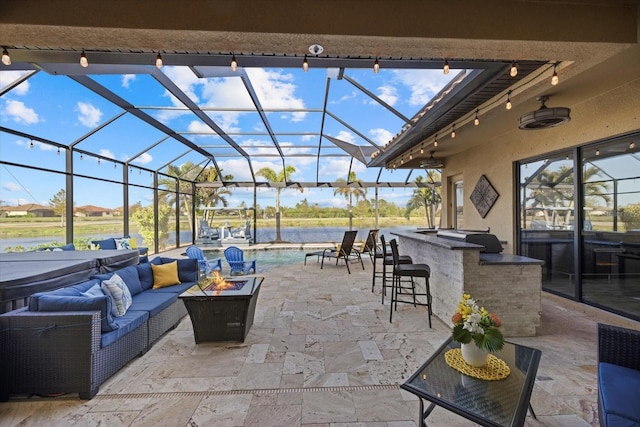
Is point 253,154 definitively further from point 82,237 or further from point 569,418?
point 569,418

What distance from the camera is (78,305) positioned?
7.84 feet

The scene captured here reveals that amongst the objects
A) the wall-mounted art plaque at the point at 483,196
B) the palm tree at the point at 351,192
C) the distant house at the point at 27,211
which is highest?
the palm tree at the point at 351,192

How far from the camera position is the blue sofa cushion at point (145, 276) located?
13.0 ft

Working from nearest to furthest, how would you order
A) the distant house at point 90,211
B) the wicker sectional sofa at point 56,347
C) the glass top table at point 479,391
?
1. the glass top table at point 479,391
2. the wicker sectional sofa at point 56,347
3. the distant house at point 90,211

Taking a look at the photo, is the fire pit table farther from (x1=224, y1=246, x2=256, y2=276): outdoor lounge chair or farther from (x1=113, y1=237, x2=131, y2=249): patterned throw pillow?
(x1=113, y1=237, x2=131, y2=249): patterned throw pillow

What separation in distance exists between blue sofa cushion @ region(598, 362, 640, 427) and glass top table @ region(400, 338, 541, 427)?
1.02ft

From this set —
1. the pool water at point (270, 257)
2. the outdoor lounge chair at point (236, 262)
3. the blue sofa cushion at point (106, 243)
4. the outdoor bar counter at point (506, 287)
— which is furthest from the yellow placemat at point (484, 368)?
the blue sofa cushion at point (106, 243)

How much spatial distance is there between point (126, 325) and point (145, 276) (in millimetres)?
1498

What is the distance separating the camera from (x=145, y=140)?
7.70m

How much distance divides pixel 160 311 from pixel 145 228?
278 inches

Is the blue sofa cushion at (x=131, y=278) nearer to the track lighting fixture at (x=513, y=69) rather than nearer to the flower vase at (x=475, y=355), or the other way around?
the flower vase at (x=475, y=355)

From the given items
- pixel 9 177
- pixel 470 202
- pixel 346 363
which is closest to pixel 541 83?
pixel 346 363

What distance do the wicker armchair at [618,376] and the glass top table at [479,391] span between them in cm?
32

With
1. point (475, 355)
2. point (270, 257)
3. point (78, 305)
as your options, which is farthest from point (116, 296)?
point (270, 257)
